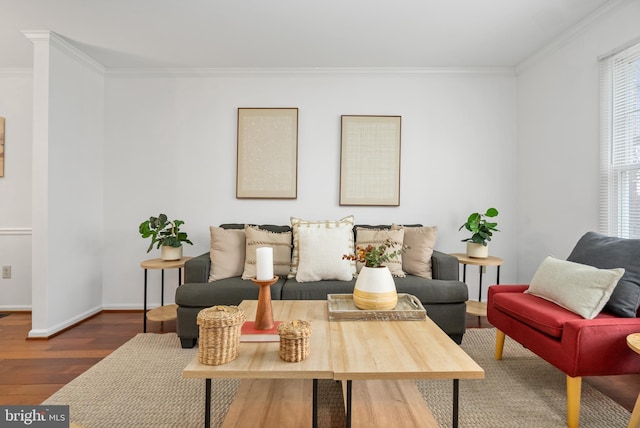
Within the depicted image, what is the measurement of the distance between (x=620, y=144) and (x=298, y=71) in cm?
283

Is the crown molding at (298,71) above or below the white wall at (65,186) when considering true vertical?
above

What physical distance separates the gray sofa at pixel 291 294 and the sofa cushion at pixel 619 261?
32.5 inches

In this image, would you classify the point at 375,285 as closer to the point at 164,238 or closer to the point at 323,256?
the point at 323,256

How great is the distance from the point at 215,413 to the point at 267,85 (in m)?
3.02

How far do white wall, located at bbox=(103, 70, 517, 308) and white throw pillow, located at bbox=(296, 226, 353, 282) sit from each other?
789 millimetres

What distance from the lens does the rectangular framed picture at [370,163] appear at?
3496 mm

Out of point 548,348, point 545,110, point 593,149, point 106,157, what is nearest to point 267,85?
point 106,157

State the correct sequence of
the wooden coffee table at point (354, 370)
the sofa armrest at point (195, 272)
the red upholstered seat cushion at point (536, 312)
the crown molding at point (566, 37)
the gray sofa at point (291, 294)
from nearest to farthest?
the wooden coffee table at point (354, 370) < the red upholstered seat cushion at point (536, 312) < the crown molding at point (566, 37) < the gray sofa at point (291, 294) < the sofa armrest at point (195, 272)

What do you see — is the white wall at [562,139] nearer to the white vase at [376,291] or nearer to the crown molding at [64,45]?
the white vase at [376,291]

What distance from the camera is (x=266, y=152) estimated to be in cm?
349

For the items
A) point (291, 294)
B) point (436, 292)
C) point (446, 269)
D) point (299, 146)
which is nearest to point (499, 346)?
point (436, 292)

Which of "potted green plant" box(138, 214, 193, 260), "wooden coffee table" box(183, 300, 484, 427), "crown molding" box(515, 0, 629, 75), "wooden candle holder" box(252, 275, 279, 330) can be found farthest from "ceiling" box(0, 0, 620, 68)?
"wooden coffee table" box(183, 300, 484, 427)

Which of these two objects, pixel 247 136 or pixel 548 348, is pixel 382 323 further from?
pixel 247 136

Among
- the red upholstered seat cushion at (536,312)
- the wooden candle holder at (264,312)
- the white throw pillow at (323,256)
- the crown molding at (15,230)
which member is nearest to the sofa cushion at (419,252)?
the white throw pillow at (323,256)
